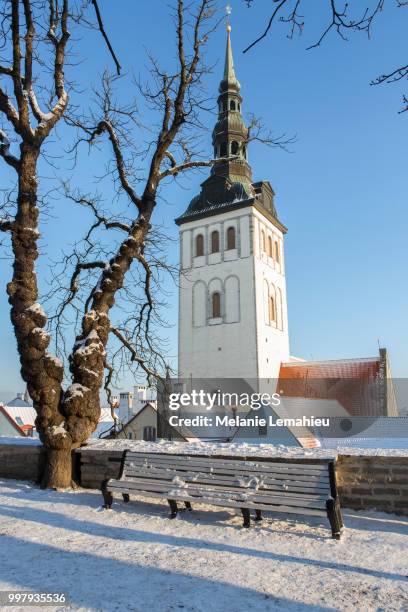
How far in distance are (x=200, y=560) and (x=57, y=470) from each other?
11.8 ft

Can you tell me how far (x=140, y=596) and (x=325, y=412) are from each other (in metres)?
30.1

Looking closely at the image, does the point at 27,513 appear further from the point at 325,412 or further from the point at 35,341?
the point at 325,412

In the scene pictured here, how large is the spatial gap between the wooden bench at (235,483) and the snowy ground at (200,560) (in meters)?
0.25

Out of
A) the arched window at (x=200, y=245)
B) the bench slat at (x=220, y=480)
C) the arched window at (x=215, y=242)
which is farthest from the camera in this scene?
the arched window at (x=200, y=245)

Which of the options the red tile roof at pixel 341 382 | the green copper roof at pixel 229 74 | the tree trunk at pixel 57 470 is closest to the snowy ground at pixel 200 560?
the tree trunk at pixel 57 470

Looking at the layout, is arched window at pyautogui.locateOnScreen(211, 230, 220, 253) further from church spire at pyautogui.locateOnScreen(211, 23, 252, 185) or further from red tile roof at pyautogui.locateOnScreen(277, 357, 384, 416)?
red tile roof at pyautogui.locateOnScreen(277, 357, 384, 416)

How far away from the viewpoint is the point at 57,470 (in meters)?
6.90

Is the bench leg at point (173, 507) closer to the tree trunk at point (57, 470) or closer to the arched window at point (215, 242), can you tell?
the tree trunk at point (57, 470)

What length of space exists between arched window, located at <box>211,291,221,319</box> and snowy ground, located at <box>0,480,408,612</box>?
28.2 meters

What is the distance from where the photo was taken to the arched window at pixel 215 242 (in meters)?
35.0

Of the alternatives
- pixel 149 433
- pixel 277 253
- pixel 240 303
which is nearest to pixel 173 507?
pixel 149 433

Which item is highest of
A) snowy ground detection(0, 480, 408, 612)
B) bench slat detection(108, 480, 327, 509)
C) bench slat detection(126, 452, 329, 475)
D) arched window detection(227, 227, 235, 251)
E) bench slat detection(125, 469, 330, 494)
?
arched window detection(227, 227, 235, 251)

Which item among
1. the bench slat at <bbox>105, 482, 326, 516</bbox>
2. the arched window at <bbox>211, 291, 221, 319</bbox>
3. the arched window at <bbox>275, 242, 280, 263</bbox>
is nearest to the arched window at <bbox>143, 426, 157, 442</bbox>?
the arched window at <bbox>211, 291, 221, 319</bbox>

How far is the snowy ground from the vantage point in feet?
10.6
